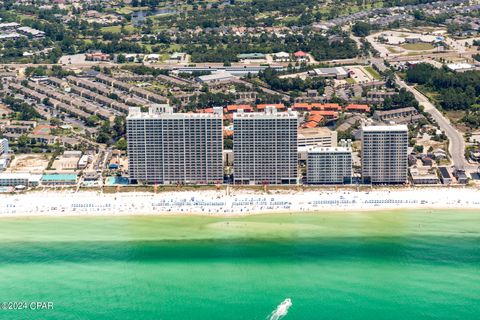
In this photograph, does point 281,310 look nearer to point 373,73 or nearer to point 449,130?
point 449,130

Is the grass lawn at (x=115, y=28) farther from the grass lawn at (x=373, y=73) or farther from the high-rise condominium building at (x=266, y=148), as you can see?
the high-rise condominium building at (x=266, y=148)

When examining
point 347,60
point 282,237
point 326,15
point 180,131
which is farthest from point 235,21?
point 282,237

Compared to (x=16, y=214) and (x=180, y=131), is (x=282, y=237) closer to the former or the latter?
(x=180, y=131)

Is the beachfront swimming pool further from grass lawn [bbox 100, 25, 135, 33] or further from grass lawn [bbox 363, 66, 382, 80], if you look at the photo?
grass lawn [bbox 100, 25, 135, 33]

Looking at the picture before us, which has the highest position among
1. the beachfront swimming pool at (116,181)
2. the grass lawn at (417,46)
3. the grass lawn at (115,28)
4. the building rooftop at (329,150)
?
the grass lawn at (115,28)

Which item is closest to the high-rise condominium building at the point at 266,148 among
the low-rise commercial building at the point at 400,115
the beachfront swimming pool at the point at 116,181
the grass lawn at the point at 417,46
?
the beachfront swimming pool at the point at 116,181

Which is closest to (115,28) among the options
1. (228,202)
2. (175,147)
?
(175,147)
